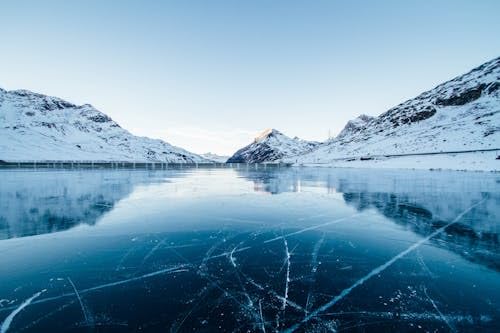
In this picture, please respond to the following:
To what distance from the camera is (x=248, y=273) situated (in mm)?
4227

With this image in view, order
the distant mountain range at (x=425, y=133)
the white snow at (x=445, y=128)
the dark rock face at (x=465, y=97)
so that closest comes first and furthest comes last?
1. the white snow at (x=445, y=128)
2. the distant mountain range at (x=425, y=133)
3. the dark rock face at (x=465, y=97)

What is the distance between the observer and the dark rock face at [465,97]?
121213 mm

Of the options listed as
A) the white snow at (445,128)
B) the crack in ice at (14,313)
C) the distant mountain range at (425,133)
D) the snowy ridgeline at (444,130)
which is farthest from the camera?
the distant mountain range at (425,133)

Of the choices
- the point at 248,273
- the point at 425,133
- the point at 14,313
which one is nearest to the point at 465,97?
the point at 425,133

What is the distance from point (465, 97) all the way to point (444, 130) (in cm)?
4468

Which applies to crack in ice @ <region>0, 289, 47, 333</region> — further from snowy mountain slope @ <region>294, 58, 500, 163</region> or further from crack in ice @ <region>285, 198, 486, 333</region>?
snowy mountain slope @ <region>294, 58, 500, 163</region>

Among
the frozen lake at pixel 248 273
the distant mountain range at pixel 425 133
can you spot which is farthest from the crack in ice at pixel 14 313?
the distant mountain range at pixel 425 133

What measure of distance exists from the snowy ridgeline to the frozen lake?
50940mm

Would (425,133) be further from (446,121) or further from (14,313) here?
(14,313)

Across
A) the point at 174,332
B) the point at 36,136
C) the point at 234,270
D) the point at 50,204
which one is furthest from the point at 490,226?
the point at 36,136

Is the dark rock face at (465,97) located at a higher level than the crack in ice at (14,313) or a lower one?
higher

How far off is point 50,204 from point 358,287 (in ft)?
36.8

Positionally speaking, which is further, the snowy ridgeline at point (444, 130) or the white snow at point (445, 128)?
the white snow at point (445, 128)

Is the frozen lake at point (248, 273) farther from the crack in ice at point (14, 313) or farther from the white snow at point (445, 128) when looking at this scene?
the white snow at point (445, 128)
